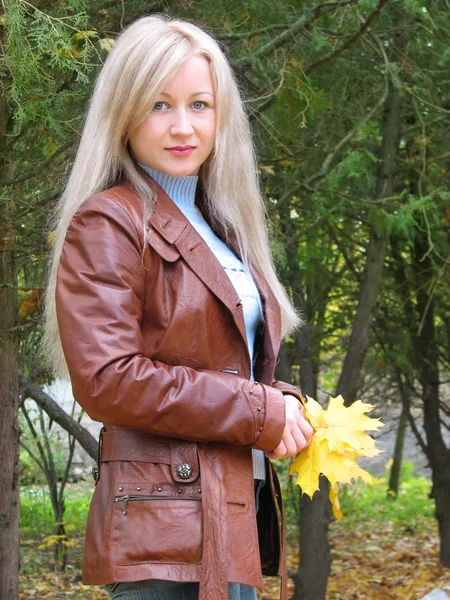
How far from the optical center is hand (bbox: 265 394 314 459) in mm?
1914

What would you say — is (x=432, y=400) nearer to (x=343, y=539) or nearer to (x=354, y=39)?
(x=343, y=539)

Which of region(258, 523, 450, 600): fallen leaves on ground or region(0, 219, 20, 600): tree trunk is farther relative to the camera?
region(258, 523, 450, 600): fallen leaves on ground

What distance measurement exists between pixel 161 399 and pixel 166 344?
158 mm

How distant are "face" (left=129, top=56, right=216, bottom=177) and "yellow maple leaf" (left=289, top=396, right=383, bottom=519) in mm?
701

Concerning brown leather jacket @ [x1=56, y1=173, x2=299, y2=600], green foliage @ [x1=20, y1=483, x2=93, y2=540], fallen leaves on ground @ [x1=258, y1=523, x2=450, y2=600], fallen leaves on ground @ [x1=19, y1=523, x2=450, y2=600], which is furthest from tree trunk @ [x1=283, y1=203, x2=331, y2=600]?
brown leather jacket @ [x1=56, y1=173, x2=299, y2=600]

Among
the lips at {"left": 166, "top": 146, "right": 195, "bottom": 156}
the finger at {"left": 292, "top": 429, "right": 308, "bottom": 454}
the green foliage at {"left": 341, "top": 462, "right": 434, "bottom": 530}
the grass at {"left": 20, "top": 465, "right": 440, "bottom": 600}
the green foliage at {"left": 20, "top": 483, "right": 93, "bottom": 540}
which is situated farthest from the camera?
the green foliage at {"left": 341, "top": 462, "right": 434, "bottom": 530}

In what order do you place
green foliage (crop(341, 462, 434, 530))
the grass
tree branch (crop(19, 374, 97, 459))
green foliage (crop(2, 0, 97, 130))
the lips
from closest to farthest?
the lips, green foliage (crop(2, 0, 97, 130)), tree branch (crop(19, 374, 97, 459)), the grass, green foliage (crop(341, 462, 434, 530))

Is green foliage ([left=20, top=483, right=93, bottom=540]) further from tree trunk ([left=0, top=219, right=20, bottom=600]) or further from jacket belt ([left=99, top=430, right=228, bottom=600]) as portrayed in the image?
jacket belt ([left=99, top=430, right=228, bottom=600])

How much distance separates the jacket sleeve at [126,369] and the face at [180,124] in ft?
0.90

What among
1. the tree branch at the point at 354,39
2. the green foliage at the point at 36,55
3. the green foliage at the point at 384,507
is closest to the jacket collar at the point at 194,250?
the green foliage at the point at 36,55

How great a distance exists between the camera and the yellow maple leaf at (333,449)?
2.04m

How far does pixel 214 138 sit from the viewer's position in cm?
218

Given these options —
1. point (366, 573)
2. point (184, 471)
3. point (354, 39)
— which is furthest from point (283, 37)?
point (366, 573)

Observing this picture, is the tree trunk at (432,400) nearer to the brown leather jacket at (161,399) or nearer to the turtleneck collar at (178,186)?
the turtleneck collar at (178,186)
